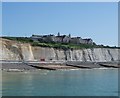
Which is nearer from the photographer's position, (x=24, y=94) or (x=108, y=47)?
(x=24, y=94)

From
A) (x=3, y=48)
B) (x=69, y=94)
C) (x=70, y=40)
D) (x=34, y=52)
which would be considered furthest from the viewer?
(x=70, y=40)

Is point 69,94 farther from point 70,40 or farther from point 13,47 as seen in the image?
point 70,40

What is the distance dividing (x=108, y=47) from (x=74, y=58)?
25986mm

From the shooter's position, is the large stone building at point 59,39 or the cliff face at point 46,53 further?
the large stone building at point 59,39

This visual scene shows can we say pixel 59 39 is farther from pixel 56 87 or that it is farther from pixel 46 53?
pixel 56 87

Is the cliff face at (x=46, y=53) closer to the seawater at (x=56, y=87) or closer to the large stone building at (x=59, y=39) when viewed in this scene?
the large stone building at (x=59, y=39)

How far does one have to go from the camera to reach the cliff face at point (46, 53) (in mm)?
71500

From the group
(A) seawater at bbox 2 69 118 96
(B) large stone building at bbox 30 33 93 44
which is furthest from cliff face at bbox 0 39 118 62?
(A) seawater at bbox 2 69 118 96

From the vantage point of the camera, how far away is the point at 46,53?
85438 millimetres

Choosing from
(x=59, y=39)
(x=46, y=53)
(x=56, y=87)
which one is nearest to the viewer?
(x=56, y=87)

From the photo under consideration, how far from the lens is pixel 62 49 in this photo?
9225 centimetres

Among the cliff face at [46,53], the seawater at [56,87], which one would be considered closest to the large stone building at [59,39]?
the cliff face at [46,53]

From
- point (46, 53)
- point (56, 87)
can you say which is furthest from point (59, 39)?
point (56, 87)

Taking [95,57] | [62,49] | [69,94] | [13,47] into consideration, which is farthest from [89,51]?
[69,94]
